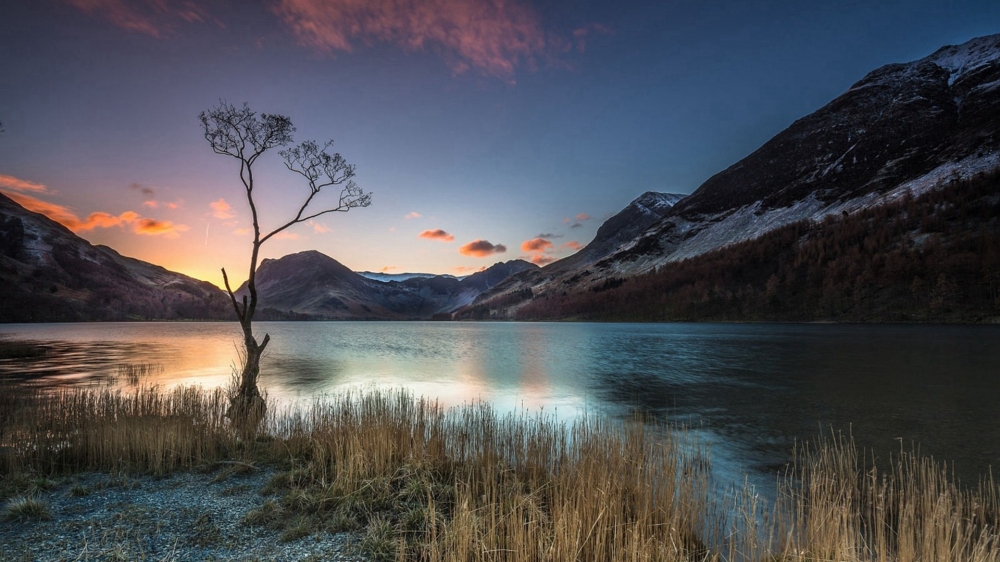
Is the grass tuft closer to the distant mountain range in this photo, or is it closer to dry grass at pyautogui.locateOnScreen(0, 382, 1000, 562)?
dry grass at pyautogui.locateOnScreen(0, 382, 1000, 562)

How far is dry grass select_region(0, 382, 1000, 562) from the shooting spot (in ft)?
17.1

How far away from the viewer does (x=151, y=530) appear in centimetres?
588

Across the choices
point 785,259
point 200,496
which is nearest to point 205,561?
point 200,496

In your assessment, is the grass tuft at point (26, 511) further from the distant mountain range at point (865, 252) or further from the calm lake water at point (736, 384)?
the distant mountain range at point (865, 252)

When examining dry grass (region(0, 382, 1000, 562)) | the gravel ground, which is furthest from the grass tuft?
dry grass (region(0, 382, 1000, 562))

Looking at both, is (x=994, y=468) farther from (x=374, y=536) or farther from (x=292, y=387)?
(x=292, y=387)

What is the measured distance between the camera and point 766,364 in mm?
34281

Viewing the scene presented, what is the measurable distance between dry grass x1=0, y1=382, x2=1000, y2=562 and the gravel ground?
0.38 m

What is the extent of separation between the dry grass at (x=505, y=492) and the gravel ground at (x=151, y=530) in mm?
382

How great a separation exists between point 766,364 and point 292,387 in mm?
35411

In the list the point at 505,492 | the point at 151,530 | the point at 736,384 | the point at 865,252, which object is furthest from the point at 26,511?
the point at 865,252

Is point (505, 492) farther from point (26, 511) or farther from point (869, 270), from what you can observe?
point (869, 270)

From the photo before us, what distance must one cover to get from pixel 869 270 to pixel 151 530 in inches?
5137

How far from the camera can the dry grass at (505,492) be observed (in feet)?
17.1
